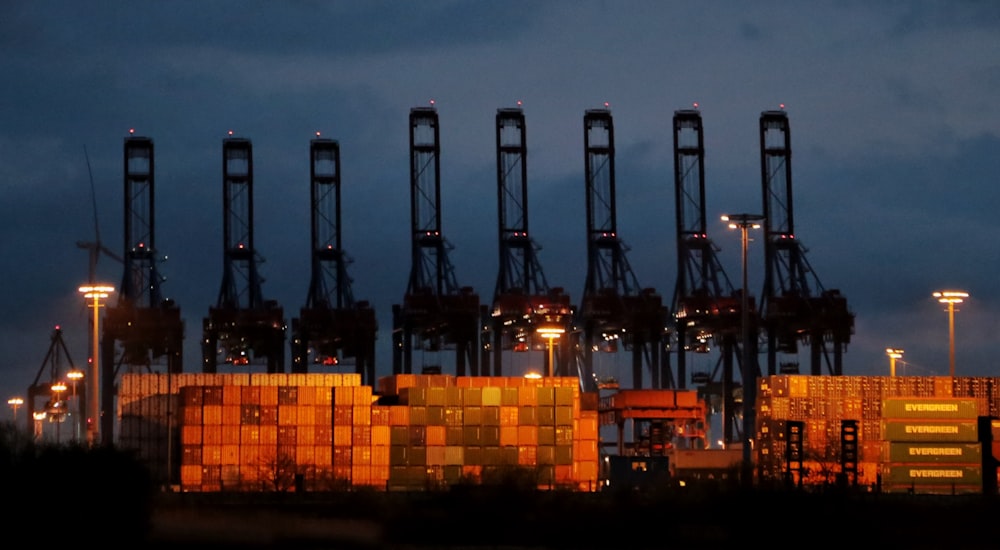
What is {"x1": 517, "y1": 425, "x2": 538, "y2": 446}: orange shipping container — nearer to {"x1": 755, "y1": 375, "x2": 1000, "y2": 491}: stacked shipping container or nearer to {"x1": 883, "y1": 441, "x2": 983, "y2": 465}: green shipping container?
{"x1": 755, "y1": 375, "x2": 1000, "y2": 491}: stacked shipping container

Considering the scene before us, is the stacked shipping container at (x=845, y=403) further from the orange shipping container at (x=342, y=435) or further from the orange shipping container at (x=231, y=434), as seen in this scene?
the orange shipping container at (x=231, y=434)

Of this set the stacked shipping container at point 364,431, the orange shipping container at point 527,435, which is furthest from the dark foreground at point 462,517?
the orange shipping container at point 527,435

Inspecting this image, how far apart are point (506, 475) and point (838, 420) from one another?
3125 cm

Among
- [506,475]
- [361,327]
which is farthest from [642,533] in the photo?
[361,327]

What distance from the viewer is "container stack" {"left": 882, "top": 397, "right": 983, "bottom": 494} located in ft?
188

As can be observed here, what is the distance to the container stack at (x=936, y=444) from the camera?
2260 inches

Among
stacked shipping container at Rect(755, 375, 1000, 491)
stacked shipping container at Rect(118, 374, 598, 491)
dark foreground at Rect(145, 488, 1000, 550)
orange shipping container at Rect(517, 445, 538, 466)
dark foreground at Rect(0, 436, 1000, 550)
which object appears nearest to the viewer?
dark foreground at Rect(0, 436, 1000, 550)

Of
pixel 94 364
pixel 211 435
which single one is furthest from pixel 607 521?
pixel 211 435

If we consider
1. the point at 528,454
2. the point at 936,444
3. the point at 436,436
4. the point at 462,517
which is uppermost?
the point at 436,436

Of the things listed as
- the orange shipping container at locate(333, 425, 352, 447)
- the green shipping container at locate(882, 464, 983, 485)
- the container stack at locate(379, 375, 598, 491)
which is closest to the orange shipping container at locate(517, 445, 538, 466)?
the container stack at locate(379, 375, 598, 491)

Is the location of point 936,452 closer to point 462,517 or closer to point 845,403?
point 845,403

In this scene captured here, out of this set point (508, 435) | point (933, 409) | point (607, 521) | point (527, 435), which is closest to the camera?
point (607, 521)

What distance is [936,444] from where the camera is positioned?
2270 inches

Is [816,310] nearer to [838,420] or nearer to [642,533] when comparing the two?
[838,420]
